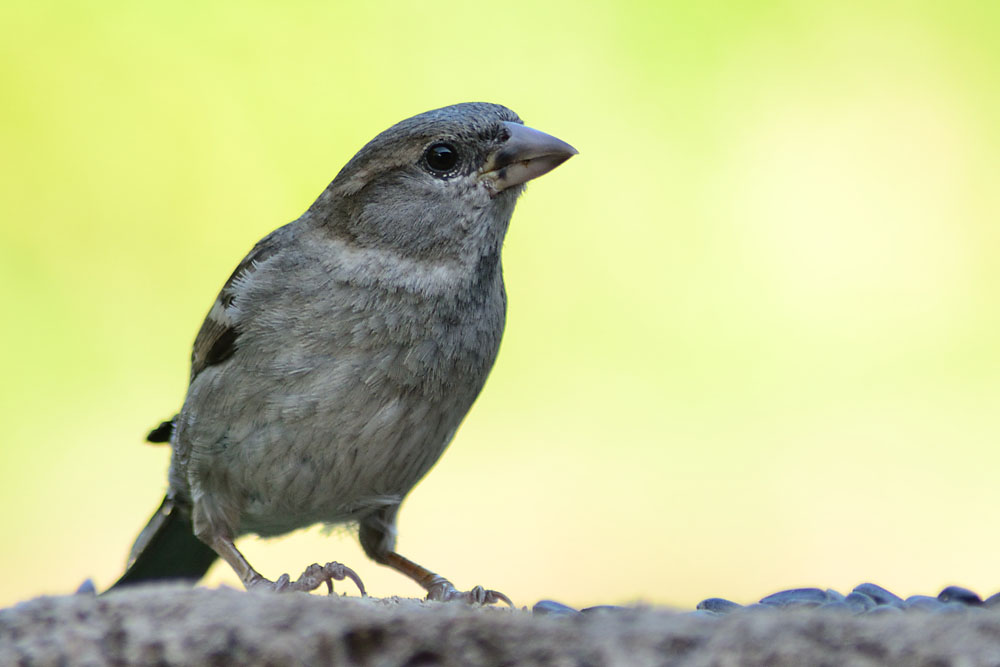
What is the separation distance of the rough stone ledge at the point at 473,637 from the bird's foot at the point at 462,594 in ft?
3.58

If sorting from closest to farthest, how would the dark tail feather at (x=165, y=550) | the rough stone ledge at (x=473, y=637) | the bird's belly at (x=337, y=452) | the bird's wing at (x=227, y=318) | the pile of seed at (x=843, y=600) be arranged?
the rough stone ledge at (x=473, y=637), the pile of seed at (x=843, y=600), the bird's belly at (x=337, y=452), the bird's wing at (x=227, y=318), the dark tail feather at (x=165, y=550)

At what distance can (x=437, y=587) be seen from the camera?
311 cm

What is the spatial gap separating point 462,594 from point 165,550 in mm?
1153

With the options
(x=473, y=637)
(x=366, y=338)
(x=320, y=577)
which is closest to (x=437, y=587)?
(x=320, y=577)

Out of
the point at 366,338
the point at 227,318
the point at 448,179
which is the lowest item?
the point at 366,338

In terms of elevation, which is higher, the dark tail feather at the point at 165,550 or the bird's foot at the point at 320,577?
the dark tail feather at the point at 165,550

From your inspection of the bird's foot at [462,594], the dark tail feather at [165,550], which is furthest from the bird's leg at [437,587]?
the dark tail feather at [165,550]

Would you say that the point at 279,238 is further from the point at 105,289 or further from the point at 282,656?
the point at 105,289

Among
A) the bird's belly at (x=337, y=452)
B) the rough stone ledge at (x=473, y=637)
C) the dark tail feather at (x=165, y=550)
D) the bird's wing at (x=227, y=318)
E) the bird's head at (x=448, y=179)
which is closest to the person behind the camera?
the rough stone ledge at (x=473, y=637)

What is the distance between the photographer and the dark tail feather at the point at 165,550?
11.7 ft

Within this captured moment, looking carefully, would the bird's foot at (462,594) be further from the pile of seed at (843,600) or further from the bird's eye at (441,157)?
the bird's eye at (441,157)

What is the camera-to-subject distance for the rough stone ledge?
143 centimetres

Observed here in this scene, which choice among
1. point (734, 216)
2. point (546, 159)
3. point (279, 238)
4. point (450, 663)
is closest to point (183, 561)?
point (279, 238)

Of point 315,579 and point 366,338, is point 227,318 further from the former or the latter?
point 315,579
